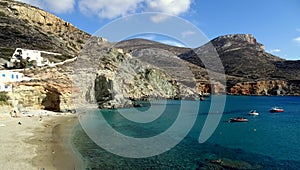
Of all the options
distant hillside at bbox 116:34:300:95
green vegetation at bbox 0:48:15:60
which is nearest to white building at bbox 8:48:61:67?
green vegetation at bbox 0:48:15:60

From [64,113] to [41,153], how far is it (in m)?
23.4

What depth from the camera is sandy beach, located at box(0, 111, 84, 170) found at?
1927cm

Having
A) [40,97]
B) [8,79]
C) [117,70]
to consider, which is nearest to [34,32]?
[117,70]

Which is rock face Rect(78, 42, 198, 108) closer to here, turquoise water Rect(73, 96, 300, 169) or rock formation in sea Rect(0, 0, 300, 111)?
rock formation in sea Rect(0, 0, 300, 111)

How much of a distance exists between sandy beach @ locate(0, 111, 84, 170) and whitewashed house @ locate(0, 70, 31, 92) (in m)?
5.01

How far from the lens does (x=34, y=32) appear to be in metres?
86.8

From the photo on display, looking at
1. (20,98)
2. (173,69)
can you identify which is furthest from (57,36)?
(20,98)

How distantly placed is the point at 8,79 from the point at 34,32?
49060mm

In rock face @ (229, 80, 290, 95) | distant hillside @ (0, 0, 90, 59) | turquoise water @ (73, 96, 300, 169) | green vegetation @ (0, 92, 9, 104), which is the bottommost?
turquoise water @ (73, 96, 300, 169)

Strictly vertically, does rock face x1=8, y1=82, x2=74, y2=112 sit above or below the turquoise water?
above

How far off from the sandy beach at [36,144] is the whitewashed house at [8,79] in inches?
197

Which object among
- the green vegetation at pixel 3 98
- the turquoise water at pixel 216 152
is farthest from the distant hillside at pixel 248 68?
the turquoise water at pixel 216 152

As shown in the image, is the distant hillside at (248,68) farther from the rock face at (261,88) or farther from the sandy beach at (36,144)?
the sandy beach at (36,144)

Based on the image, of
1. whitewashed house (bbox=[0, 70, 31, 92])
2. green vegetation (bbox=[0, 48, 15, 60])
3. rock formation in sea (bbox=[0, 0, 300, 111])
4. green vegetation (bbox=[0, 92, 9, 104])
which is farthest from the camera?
green vegetation (bbox=[0, 48, 15, 60])
